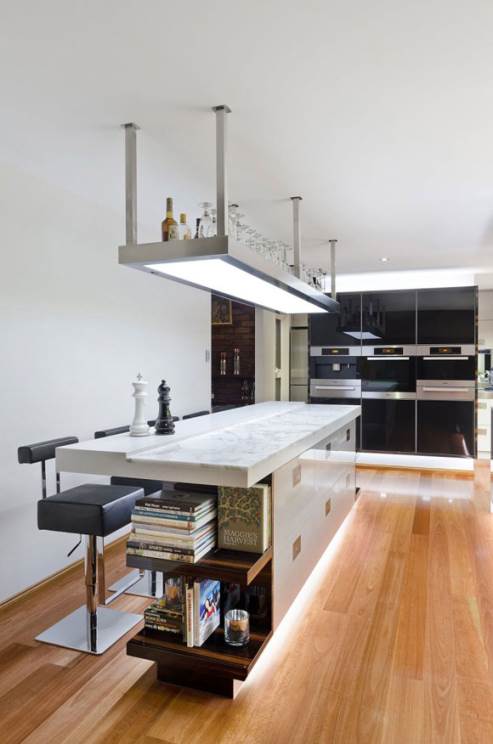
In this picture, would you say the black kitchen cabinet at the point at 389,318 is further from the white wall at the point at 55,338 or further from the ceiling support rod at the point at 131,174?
the ceiling support rod at the point at 131,174

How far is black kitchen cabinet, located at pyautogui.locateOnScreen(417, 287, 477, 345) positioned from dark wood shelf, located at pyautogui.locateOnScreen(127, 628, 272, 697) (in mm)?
4501

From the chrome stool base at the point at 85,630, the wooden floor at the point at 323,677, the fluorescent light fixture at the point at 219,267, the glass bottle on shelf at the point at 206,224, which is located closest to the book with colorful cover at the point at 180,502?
the wooden floor at the point at 323,677

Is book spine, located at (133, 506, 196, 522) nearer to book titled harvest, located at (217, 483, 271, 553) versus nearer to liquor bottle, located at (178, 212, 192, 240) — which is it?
book titled harvest, located at (217, 483, 271, 553)

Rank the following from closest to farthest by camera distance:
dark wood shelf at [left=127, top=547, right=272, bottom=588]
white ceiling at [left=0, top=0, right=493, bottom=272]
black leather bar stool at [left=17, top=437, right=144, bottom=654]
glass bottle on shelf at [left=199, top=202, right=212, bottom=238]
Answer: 1. white ceiling at [left=0, top=0, right=493, bottom=272]
2. dark wood shelf at [left=127, top=547, right=272, bottom=588]
3. black leather bar stool at [left=17, top=437, right=144, bottom=654]
4. glass bottle on shelf at [left=199, top=202, right=212, bottom=238]

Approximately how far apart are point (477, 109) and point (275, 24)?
3.41 ft

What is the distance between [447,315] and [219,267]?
4117 millimetres

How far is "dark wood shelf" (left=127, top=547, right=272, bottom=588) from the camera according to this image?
75.0 inches

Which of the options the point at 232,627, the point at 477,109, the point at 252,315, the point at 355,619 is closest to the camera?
the point at 232,627

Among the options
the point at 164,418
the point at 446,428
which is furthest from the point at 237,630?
the point at 446,428

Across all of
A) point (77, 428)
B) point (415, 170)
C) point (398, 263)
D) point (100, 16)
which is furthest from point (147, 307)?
point (398, 263)

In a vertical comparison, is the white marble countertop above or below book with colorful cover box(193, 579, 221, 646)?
above

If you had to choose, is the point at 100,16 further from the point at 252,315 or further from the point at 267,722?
the point at 252,315

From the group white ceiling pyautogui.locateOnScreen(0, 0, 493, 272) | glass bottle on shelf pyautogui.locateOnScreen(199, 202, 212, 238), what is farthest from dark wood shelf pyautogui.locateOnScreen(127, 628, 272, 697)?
white ceiling pyautogui.locateOnScreen(0, 0, 493, 272)

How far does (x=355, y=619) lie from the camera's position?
8.48 feet
